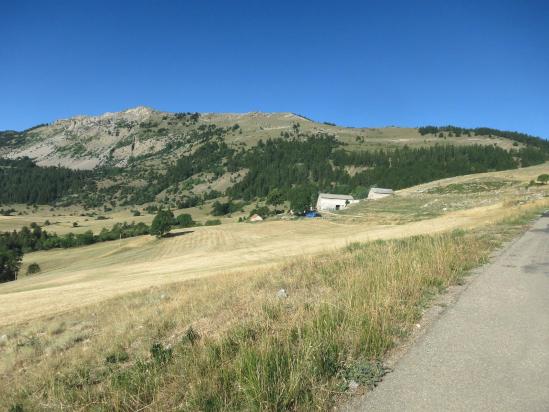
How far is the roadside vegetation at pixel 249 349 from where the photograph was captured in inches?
195

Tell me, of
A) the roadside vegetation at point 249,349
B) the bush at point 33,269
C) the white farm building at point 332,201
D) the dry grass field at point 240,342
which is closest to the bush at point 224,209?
the white farm building at point 332,201

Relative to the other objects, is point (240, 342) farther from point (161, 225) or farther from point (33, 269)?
point (161, 225)

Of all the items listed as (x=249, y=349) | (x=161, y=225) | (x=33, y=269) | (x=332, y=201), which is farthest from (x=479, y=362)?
(x=332, y=201)

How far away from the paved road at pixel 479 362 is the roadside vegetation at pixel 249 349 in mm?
418

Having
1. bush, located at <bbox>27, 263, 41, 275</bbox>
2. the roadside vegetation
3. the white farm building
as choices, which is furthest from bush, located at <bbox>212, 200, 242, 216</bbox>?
the roadside vegetation

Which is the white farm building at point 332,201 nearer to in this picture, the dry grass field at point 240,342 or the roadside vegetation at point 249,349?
the dry grass field at point 240,342

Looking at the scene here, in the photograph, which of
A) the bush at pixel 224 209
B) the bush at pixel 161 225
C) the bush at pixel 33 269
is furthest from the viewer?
the bush at pixel 224 209

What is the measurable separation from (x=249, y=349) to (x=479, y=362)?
310 cm

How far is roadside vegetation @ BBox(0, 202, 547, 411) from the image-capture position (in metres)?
4.95

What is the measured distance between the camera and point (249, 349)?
221 inches

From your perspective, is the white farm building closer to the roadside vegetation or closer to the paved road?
the roadside vegetation

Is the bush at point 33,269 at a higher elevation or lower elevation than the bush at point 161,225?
lower

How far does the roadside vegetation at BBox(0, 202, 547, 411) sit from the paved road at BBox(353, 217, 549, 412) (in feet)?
1.37

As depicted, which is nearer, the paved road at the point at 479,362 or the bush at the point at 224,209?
the paved road at the point at 479,362
